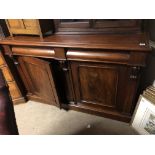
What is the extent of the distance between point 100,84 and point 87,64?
0.74ft

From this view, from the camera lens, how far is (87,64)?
4.13 ft

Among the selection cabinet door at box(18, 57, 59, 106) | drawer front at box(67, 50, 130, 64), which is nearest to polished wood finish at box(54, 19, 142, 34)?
drawer front at box(67, 50, 130, 64)

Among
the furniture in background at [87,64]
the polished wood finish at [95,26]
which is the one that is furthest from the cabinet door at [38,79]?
the polished wood finish at [95,26]

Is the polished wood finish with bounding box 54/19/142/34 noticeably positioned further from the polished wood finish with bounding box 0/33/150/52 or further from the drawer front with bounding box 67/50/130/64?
the drawer front with bounding box 67/50/130/64

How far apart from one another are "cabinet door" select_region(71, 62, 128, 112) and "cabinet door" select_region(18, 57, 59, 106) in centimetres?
24

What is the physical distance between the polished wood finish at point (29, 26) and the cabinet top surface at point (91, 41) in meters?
0.06

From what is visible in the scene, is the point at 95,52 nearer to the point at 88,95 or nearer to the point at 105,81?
the point at 105,81

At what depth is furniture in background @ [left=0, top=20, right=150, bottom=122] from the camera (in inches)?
43.5

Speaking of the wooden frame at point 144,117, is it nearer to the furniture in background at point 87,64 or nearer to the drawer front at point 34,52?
the furniture in background at point 87,64

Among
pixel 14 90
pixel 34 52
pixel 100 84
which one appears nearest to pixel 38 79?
pixel 34 52

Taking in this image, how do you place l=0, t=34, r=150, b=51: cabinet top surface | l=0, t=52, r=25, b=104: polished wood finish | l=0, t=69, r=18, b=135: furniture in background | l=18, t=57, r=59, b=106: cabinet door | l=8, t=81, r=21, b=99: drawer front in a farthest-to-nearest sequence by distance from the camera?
l=8, t=81, r=21, b=99: drawer front
l=0, t=52, r=25, b=104: polished wood finish
l=18, t=57, r=59, b=106: cabinet door
l=0, t=34, r=150, b=51: cabinet top surface
l=0, t=69, r=18, b=135: furniture in background
